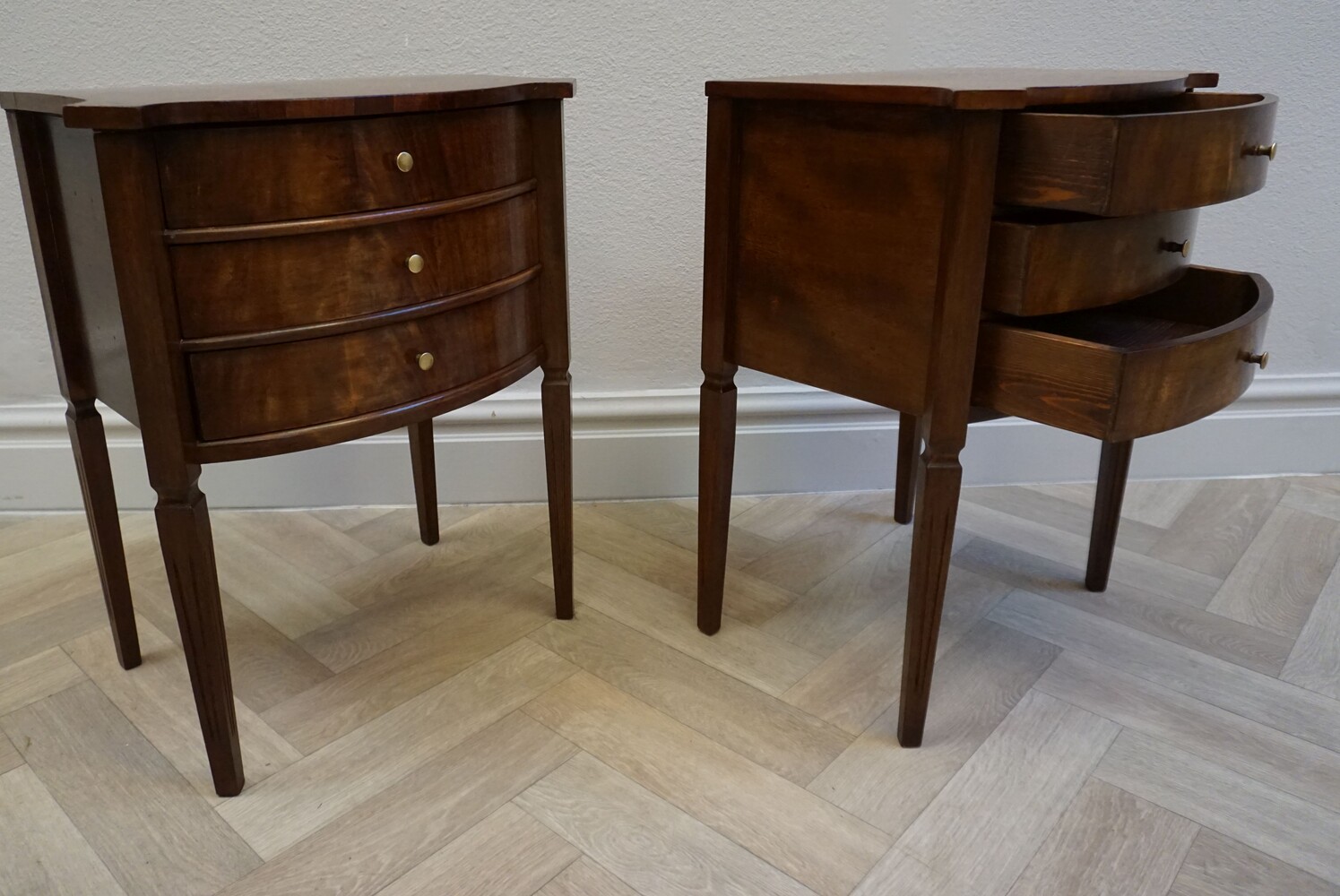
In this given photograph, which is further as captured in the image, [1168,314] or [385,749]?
[1168,314]

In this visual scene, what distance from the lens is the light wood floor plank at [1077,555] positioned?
149 cm

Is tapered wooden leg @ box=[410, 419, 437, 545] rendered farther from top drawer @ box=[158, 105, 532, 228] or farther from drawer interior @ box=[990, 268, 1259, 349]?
drawer interior @ box=[990, 268, 1259, 349]

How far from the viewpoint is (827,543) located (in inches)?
63.8

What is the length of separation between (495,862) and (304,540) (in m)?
0.83

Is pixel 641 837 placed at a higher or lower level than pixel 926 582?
lower

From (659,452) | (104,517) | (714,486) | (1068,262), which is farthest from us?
(659,452)

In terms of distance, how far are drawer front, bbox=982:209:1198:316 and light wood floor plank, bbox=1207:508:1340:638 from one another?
2.19ft

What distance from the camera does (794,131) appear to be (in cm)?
107

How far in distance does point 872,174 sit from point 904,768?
0.65 meters

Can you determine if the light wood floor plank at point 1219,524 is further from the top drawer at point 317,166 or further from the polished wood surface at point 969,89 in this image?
the top drawer at point 317,166

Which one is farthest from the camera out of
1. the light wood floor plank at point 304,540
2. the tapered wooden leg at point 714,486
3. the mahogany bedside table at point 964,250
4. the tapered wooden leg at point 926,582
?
the light wood floor plank at point 304,540

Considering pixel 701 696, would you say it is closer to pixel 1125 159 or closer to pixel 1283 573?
pixel 1125 159

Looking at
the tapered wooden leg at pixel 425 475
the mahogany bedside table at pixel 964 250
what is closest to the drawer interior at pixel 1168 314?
the mahogany bedside table at pixel 964 250

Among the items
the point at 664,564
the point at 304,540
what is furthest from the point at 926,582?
the point at 304,540
